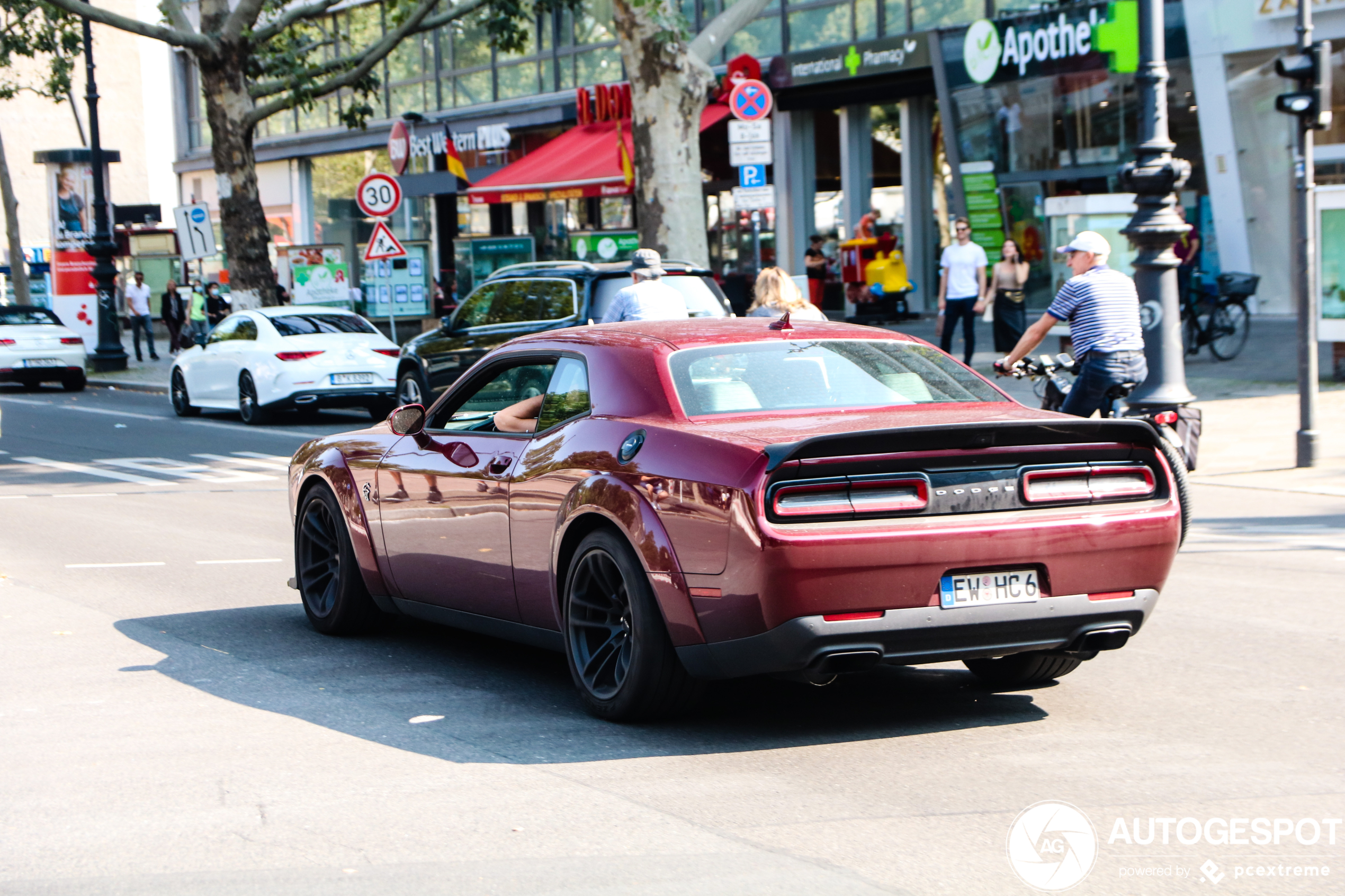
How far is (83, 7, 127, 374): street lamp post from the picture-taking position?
32.8 meters

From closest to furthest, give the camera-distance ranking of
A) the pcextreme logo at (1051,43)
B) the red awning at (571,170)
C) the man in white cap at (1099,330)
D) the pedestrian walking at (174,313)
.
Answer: the man in white cap at (1099,330)
the pcextreme logo at (1051,43)
the red awning at (571,170)
the pedestrian walking at (174,313)

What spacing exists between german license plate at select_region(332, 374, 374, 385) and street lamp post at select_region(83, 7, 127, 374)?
15.2 m

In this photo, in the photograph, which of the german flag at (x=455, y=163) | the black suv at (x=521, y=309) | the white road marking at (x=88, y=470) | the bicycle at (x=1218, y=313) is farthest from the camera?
the german flag at (x=455, y=163)

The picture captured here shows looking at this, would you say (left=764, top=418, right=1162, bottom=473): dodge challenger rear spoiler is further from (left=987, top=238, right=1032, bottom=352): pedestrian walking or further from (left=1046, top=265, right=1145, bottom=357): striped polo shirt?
(left=987, top=238, right=1032, bottom=352): pedestrian walking

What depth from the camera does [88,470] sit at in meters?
15.9

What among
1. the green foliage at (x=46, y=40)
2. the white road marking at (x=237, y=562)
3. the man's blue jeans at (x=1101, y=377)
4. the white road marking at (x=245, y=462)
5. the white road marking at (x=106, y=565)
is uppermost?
the green foliage at (x=46, y=40)

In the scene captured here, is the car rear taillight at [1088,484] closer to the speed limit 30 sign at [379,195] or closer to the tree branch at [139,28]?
the speed limit 30 sign at [379,195]

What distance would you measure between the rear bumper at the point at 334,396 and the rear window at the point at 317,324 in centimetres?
93

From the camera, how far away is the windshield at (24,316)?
2900 centimetres

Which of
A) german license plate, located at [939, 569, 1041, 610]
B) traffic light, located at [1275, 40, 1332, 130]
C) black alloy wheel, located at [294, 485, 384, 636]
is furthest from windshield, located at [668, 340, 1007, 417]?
traffic light, located at [1275, 40, 1332, 130]

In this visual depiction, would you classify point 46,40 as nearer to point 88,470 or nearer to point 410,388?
point 410,388

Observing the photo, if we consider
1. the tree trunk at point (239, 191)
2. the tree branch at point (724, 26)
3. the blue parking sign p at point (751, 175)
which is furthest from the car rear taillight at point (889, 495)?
the tree trunk at point (239, 191)

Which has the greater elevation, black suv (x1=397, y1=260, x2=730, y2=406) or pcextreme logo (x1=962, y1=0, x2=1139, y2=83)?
pcextreme logo (x1=962, y1=0, x2=1139, y2=83)

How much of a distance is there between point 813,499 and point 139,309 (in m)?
33.7
